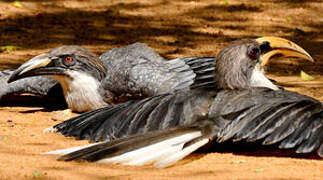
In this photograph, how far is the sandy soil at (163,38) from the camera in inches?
149

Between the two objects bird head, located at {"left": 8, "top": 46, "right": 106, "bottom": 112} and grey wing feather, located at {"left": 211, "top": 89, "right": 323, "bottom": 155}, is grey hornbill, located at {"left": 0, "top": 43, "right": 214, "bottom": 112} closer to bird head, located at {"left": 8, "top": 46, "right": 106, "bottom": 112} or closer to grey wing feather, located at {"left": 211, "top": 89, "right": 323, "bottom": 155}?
bird head, located at {"left": 8, "top": 46, "right": 106, "bottom": 112}

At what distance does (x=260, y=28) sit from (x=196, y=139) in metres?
5.88

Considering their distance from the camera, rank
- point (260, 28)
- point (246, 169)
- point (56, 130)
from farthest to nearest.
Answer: point (260, 28) → point (56, 130) → point (246, 169)

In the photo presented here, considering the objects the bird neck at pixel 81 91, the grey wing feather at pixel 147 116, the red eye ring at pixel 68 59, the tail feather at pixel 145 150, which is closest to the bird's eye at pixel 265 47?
the grey wing feather at pixel 147 116

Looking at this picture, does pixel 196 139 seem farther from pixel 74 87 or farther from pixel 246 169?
pixel 74 87

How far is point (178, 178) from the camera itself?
11.6ft

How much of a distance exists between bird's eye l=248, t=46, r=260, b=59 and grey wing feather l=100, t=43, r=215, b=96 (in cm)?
82

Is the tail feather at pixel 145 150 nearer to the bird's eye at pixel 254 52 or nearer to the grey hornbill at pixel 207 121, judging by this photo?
the grey hornbill at pixel 207 121

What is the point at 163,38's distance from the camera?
9375 mm

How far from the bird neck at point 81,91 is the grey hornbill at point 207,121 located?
105 centimetres

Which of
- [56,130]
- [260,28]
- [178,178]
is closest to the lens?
[178,178]

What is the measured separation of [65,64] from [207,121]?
2205 millimetres

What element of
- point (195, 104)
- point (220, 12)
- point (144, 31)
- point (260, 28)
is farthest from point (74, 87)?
point (220, 12)

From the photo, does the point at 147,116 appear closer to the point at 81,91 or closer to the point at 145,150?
the point at 145,150
